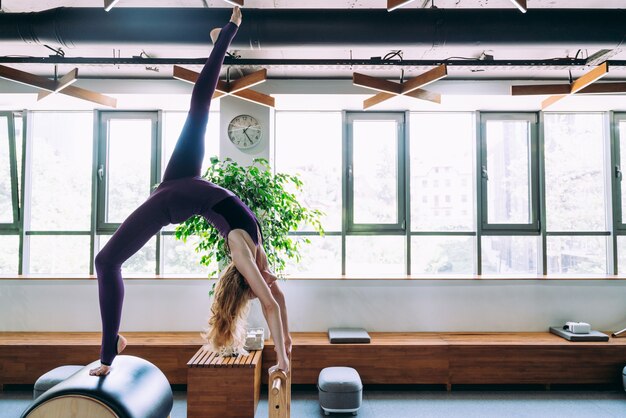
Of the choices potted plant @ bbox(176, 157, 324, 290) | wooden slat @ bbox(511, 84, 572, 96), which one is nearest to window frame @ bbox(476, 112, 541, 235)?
wooden slat @ bbox(511, 84, 572, 96)

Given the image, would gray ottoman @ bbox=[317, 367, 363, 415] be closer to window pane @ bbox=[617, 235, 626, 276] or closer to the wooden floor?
the wooden floor

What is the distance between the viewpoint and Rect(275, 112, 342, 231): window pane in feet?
16.4

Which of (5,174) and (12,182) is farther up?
(5,174)

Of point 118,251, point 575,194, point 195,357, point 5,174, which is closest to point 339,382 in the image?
point 195,357

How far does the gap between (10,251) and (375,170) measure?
4.87 metres

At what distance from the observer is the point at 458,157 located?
5.06m

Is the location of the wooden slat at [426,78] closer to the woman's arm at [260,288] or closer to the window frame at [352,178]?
the window frame at [352,178]

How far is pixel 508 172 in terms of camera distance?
5.02m

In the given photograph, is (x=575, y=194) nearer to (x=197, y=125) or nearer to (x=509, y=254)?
(x=509, y=254)

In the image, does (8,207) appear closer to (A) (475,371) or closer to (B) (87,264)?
(B) (87,264)

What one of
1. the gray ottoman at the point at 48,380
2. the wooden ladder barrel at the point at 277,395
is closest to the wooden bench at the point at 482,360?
the gray ottoman at the point at 48,380

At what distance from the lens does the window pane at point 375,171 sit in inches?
195

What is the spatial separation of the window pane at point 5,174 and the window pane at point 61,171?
27cm

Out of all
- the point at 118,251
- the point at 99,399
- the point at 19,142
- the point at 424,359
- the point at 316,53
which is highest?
the point at 316,53
